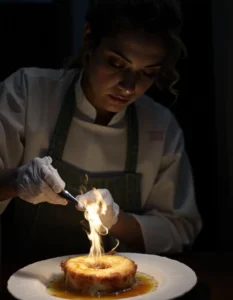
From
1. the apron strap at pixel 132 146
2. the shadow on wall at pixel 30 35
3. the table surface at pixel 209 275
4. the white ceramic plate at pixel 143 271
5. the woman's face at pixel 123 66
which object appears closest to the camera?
the white ceramic plate at pixel 143 271

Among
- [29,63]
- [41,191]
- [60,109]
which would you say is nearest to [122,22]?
[60,109]

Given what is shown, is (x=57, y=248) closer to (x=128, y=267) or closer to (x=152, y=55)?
(x=128, y=267)

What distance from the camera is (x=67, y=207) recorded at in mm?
2127

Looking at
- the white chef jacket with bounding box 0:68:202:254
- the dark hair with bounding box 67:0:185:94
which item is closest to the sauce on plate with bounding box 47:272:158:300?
the white chef jacket with bounding box 0:68:202:254

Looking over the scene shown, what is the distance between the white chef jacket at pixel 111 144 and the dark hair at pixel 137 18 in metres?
0.30

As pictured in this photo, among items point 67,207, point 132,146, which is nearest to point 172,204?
point 132,146

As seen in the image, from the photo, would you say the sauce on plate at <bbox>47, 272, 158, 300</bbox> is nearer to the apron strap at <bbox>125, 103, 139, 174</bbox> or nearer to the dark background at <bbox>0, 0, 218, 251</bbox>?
the apron strap at <bbox>125, 103, 139, 174</bbox>

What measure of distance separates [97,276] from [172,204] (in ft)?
2.40

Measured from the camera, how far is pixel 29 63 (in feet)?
9.78

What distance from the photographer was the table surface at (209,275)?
158cm

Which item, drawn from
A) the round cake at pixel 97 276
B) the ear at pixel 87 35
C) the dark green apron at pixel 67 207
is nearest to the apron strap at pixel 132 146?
the dark green apron at pixel 67 207

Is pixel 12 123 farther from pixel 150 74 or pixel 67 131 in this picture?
pixel 150 74

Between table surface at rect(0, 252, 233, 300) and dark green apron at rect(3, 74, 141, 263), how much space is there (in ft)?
1.05

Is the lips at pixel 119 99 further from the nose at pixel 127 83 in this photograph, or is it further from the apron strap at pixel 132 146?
the apron strap at pixel 132 146
